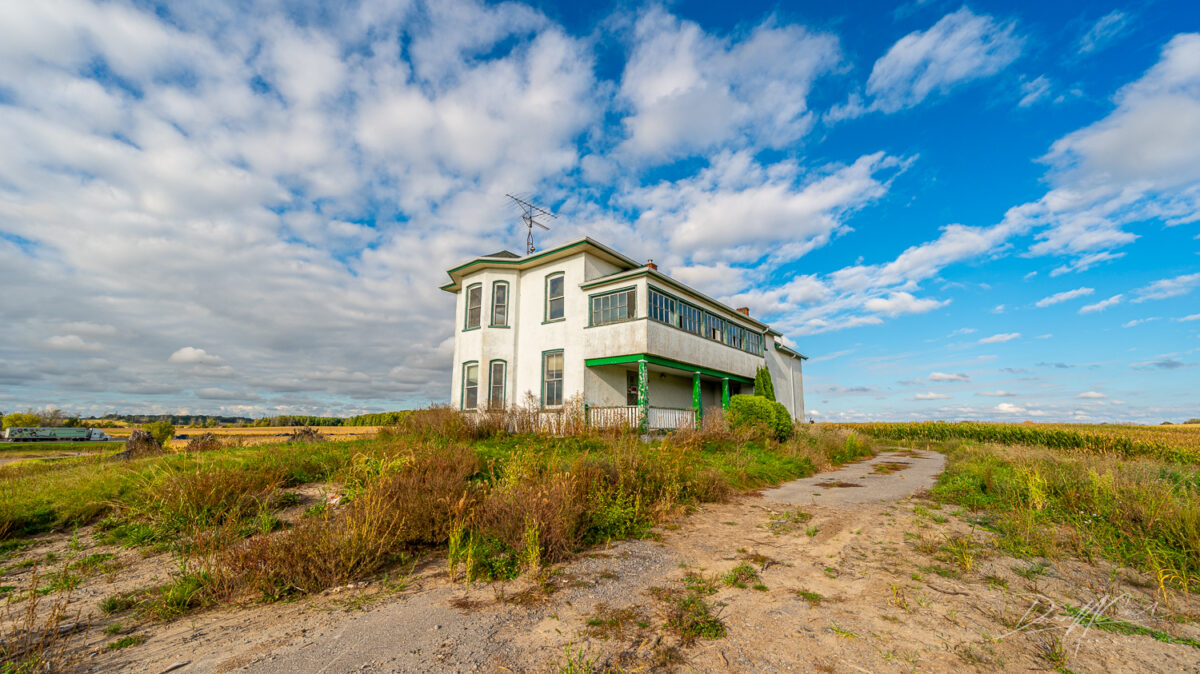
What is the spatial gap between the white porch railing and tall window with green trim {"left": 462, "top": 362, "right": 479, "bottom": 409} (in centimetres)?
480

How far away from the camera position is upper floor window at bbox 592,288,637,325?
15.3 meters

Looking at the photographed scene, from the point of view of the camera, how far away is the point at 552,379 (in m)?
16.3

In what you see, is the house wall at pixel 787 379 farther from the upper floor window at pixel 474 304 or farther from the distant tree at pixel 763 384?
the upper floor window at pixel 474 304

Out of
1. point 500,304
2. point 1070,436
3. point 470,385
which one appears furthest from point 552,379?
point 1070,436

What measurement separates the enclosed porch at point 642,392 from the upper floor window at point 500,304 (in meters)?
4.02

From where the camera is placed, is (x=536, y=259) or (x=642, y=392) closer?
(x=642, y=392)

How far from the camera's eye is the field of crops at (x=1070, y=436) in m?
15.5

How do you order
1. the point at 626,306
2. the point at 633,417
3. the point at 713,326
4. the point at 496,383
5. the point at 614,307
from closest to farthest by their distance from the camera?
the point at 633,417 → the point at 626,306 → the point at 614,307 → the point at 496,383 → the point at 713,326

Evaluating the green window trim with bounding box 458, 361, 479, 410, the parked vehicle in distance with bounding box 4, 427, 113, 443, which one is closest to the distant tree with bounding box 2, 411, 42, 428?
the parked vehicle in distance with bounding box 4, 427, 113, 443

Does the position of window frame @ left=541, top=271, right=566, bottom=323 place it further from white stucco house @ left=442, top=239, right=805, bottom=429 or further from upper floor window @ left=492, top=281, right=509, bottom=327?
upper floor window @ left=492, top=281, right=509, bottom=327

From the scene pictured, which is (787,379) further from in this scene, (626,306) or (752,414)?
(626,306)

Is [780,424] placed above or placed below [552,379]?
below

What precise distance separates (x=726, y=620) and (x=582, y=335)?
12.8m

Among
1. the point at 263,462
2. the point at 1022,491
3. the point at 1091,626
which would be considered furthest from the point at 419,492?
the point at 1022,491
